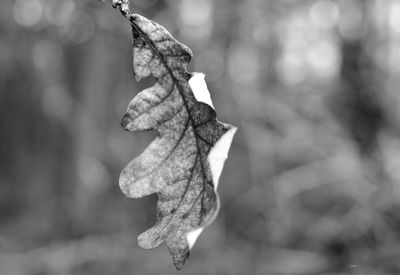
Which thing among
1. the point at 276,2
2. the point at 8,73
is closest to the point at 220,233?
the point at 276,2

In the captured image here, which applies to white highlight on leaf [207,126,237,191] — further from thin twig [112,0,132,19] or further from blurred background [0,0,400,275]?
blurred background [0,0,400,275]

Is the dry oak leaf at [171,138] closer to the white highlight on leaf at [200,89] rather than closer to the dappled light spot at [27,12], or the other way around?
the white highlight on leaf at [200,89]

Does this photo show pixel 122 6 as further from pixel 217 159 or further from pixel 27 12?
pixel 27 12

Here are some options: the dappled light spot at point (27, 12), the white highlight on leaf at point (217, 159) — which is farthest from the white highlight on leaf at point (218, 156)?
the dappled light spot at point (27, 12)

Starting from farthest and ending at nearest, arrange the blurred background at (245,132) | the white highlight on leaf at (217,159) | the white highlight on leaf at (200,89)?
the blurred background at (245,132) → the white highlight on leaf at (200,89) → the white highlight on leaf at (217,159)

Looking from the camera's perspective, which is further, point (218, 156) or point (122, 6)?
point (122, 6)

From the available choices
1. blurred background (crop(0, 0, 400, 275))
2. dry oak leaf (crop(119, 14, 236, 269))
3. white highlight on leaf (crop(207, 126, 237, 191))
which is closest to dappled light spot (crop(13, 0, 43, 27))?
blurred background (crop(0, 0, 400, 275))

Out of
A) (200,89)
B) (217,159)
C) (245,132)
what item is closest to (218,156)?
(217,159)
